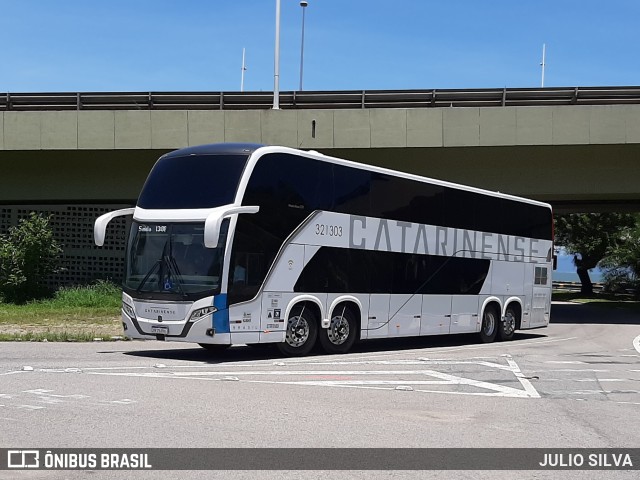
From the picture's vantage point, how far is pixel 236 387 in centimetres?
1288

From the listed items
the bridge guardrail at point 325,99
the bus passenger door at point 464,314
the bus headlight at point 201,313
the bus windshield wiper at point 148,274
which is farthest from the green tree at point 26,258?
the bus headlight at point 201,313

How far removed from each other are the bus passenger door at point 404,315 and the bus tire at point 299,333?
2695 mm

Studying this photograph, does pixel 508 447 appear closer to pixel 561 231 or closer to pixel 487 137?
pixel 487 137

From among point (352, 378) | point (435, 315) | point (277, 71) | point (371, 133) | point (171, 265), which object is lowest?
point (352, 378)

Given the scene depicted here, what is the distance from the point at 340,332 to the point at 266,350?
1.79 metres

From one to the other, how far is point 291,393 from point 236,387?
0.94 m

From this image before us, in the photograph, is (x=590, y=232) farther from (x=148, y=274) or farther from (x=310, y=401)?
(x=310, y=401)

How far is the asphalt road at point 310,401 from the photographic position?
A: 8734mm

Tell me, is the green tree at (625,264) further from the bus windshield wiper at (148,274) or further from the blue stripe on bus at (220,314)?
the bus windshield wiper at (148,274)

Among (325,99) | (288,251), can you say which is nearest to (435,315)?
(288,251)

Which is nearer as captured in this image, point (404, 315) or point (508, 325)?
point (404, 315)

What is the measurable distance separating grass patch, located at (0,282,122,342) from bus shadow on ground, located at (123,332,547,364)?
325cm

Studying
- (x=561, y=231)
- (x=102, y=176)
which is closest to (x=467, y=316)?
(x=102, y=176)

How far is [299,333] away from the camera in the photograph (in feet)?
58.7
